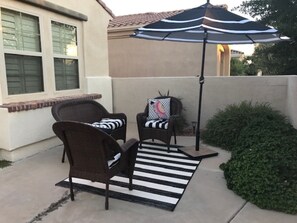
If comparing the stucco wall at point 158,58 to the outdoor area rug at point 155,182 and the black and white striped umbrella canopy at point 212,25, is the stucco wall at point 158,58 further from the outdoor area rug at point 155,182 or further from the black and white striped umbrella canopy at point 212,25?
the outdoor area rug at point 155,182

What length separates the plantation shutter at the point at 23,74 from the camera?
447 cm

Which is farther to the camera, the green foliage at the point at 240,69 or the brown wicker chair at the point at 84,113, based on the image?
the green foliage at the point at 240,69

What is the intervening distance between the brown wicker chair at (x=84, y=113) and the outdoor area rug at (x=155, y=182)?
2.27 ft

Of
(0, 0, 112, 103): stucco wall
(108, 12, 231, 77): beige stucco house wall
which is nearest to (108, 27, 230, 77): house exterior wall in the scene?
(108, 12, 231, 77): beige stucco house wall

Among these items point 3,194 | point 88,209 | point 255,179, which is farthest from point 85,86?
point 255,179

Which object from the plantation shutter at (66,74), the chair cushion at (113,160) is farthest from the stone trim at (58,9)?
the chair cushion at (113,160)

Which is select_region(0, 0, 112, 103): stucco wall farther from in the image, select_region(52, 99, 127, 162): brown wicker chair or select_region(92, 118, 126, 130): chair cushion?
select_region(92, 118, 126, 130): chair cushion

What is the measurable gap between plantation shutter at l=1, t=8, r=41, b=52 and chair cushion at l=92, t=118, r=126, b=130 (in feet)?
6.25

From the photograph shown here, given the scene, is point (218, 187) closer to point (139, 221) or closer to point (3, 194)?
point (139, 221)

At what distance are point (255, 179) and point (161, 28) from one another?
249 centimetres

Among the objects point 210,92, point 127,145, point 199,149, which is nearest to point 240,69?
point 210,92

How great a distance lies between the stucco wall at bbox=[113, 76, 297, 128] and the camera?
5820 millimetres

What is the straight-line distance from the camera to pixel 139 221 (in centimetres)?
258

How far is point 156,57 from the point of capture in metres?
9.54
